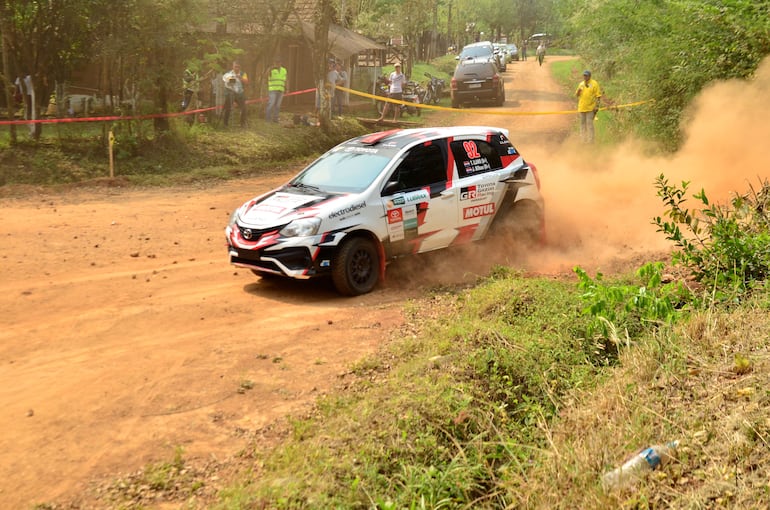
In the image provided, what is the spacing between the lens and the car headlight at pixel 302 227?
29.5 feet

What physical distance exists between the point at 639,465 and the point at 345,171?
6389mm

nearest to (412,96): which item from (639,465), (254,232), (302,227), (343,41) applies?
(343,41)

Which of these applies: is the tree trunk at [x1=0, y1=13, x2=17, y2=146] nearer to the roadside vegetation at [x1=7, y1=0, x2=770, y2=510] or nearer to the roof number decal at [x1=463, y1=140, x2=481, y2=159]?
the roof number decal at [x1=463, y1=140, x2=481, y2=159]

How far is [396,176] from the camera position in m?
9.79

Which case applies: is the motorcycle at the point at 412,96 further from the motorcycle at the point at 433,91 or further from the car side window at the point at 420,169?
the car side window at the point at 420,169

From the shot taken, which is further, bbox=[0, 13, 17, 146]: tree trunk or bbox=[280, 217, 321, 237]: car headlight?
bbox=[0, 13, 17, 146]: tree trunk

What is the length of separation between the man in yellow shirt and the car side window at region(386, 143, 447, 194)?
436 inches

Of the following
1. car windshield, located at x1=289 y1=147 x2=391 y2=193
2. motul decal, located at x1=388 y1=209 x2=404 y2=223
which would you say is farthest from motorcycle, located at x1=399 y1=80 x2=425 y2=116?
motul decal, located at x1=388 y1=209 x2=404 y2=223

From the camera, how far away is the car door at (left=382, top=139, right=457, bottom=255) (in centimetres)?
968

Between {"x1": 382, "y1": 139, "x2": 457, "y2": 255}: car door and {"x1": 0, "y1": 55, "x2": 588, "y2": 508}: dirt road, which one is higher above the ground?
{"x1": 382, "y1": 139, "x2": 457, "y2": 255}: car door

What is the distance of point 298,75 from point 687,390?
96.4 ft

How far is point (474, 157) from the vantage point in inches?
418

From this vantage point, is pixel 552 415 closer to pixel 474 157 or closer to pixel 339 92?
pixel 474 157

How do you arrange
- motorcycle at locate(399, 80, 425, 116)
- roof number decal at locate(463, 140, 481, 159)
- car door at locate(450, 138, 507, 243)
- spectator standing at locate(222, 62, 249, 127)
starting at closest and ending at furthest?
1. car door at locate(450, 138, 507, 243)
2. roof number decal at locate(463, 140, 481, 159)
3. spectator standing at locate(222, 62, 249, 127)
4. motorcycle at locate(399, 80, 425, 116)
